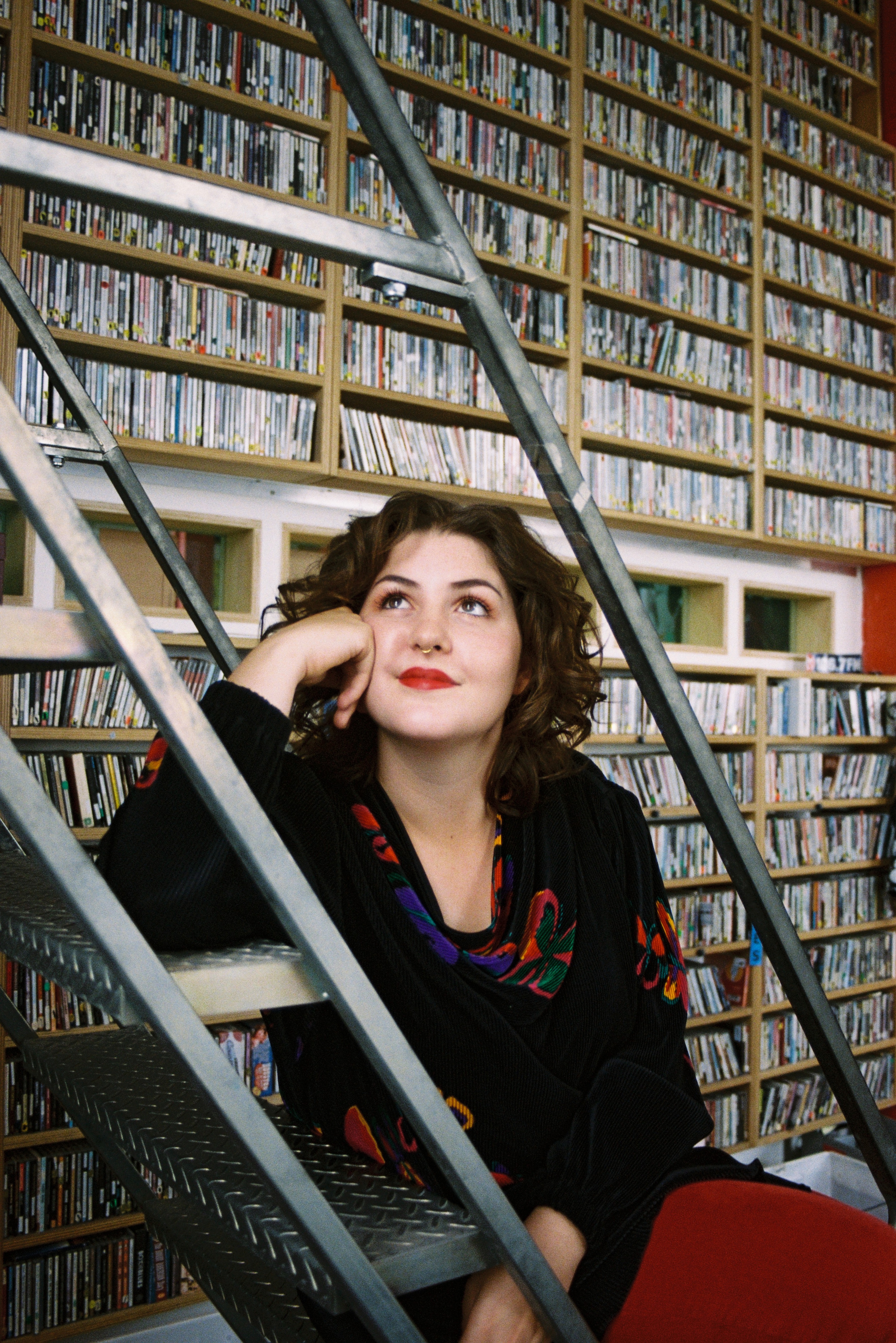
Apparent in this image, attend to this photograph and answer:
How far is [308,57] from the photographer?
8.30 ft

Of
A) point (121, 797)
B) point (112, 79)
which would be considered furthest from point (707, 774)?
point (112, 79)

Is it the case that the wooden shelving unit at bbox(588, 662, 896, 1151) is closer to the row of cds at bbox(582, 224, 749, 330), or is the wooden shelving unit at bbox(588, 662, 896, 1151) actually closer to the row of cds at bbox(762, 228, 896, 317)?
the row of cds at bbox(582, 224, 749, 330)

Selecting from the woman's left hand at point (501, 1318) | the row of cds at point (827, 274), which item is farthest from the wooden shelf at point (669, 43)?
the woman's left hand at point (501, 1318)

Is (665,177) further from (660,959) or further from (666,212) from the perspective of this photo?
(660,959)

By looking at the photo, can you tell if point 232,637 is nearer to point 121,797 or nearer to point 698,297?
point 121,797

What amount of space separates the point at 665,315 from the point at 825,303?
87cm

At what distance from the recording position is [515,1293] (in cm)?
84

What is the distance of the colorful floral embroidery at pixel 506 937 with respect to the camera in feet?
3.34

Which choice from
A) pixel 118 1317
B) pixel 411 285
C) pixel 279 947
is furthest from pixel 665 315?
pixel 118 1317

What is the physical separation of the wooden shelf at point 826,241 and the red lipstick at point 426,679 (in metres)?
3.08

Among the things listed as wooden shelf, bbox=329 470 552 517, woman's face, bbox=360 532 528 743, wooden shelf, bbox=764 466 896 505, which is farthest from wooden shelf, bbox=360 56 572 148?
woman's face, bbox=360 532 528 743

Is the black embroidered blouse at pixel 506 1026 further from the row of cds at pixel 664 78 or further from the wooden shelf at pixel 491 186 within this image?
the row of cds at pixel 664 78

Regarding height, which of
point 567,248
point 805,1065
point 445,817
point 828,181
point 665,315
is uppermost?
point 828,181

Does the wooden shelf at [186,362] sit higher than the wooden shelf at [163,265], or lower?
lower
